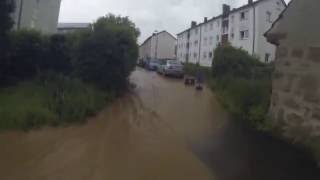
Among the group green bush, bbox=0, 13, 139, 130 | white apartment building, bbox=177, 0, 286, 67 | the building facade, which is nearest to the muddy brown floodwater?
green bush, bbox=0, 13, 139, 130

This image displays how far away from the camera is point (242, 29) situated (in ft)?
179

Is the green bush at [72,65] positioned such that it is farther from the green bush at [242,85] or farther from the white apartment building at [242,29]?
the white apartment building at [242,29]

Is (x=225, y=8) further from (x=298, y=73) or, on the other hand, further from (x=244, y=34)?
(x=298, y=73)

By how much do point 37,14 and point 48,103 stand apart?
22586mm

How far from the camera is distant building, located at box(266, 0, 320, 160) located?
1418 cm

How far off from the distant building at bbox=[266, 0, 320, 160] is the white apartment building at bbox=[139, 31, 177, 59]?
238ft

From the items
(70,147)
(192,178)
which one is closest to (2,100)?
(70,147)

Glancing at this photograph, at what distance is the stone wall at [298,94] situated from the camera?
552 inches

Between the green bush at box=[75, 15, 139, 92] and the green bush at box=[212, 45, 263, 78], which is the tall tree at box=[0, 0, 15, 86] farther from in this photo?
the green bush at box=[212, 45, 263, 78]

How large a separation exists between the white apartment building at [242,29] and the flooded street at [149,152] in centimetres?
2151

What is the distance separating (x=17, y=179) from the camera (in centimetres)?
1016

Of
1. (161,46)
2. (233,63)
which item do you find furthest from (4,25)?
(161,46)

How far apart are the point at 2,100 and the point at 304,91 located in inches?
463

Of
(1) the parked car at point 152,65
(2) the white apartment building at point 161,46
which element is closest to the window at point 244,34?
(1) the parked car at point 152,65
